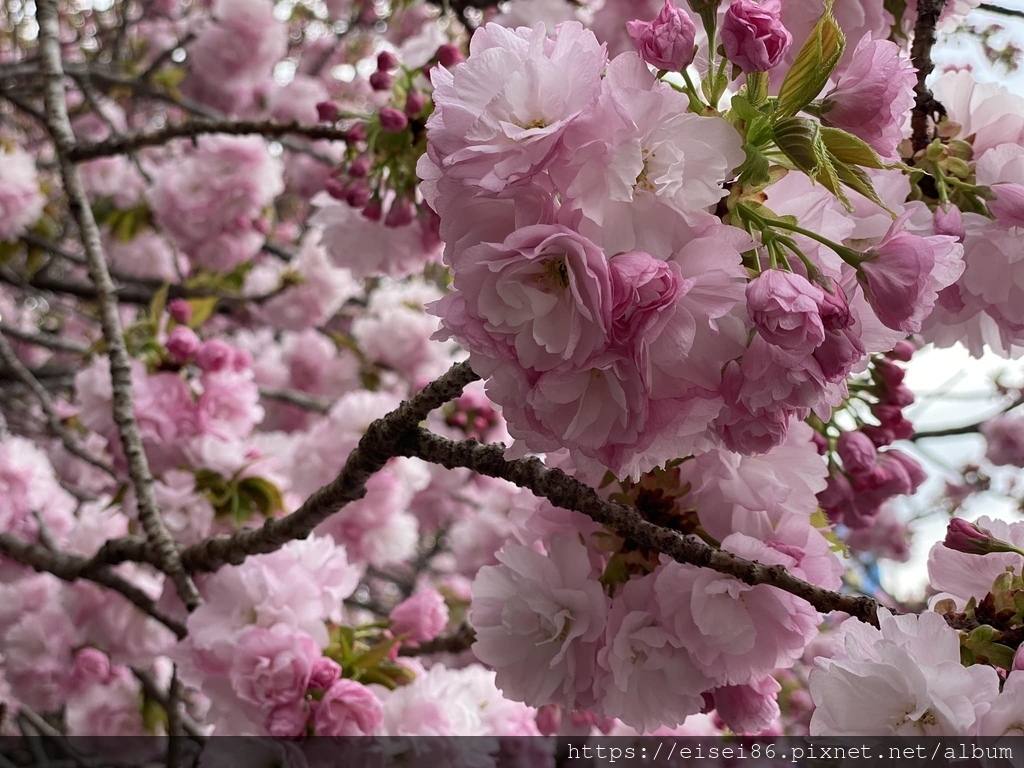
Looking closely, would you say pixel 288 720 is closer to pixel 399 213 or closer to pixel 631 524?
pixel 631 524

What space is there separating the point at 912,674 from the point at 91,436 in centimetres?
280

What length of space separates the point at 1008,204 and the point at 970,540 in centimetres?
35

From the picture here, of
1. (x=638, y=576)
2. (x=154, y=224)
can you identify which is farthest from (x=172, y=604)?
(x=154, y=224)

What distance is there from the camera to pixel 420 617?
4.67ft

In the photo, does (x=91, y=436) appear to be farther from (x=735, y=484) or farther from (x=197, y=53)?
(x=735, y=484)

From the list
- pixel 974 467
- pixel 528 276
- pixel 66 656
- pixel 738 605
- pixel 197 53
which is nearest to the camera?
pixel 528 276

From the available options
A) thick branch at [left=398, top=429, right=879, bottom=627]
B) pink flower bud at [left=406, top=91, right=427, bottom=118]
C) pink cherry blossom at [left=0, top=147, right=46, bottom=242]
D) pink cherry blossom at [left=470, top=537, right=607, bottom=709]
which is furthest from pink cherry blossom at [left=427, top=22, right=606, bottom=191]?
pink cherry blossom at [left=0, top=147, right=46, bottom=242]

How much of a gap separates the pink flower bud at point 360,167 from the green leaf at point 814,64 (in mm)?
1074

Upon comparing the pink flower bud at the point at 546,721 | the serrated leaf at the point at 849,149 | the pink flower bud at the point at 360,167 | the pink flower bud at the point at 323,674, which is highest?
the pink flower bud at the point at 360,167

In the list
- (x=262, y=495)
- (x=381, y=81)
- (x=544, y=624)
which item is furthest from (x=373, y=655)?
(x=381, y=81)

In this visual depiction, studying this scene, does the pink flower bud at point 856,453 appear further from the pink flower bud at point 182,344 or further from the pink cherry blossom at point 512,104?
the pink flower bud at point 182,344

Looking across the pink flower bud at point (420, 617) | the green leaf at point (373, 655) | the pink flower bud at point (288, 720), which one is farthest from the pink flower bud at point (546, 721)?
the pink flower bud at point (288, 720)

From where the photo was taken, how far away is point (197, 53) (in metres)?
3.37

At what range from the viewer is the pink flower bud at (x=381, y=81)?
1683 millimetres
